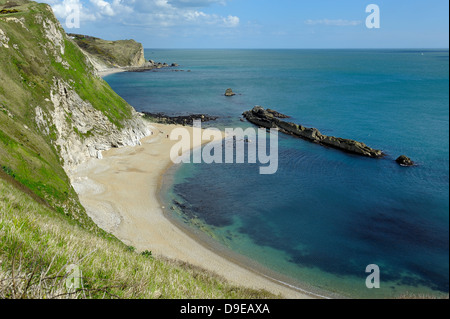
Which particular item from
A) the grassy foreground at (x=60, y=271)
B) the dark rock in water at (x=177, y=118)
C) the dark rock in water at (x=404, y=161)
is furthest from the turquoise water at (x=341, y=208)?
the dark rock in water at (x=177, y=118)

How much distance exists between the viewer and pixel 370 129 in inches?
2682

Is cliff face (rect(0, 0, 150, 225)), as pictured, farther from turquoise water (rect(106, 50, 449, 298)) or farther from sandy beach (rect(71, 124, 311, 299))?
turquoise water (rect(106, 50, 449, 298))

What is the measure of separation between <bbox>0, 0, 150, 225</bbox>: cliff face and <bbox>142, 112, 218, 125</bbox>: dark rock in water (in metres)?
18.4

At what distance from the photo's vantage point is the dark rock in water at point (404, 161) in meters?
41.3

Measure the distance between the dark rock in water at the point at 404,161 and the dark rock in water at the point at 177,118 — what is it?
168ft

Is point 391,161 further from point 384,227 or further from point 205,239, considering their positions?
point 205,239

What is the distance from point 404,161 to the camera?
4325cm

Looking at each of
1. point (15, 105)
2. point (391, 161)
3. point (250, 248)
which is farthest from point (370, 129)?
point (15, 105)

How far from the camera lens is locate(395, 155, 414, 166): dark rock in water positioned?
4131cm

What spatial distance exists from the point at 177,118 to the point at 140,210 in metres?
52.2

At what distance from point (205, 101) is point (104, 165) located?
70548 millimetres

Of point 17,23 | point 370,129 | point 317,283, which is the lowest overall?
point 317,283

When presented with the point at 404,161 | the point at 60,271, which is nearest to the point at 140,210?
the point at 60,271

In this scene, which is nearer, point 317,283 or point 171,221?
point 317,283
